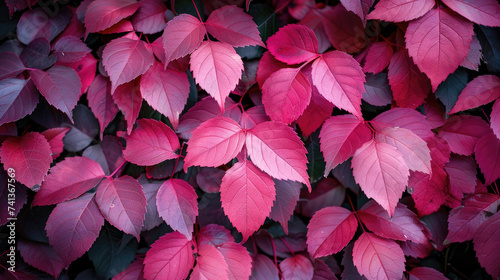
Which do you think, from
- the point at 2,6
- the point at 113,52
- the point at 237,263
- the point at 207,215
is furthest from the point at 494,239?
the point at 2,6

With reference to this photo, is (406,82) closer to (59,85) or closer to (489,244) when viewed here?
(489,244)

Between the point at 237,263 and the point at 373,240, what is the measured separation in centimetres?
36

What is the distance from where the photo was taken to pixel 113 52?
76 centimetres

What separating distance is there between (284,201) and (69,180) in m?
0.57

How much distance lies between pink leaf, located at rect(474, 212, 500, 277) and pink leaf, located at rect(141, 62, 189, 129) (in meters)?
0.83

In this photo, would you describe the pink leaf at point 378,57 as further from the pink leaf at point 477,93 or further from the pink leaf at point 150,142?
the pink leaf at point 150,142

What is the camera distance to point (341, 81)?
730 mm

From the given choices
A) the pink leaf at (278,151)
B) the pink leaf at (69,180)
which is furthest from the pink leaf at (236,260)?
the pink leaf at (69,180)

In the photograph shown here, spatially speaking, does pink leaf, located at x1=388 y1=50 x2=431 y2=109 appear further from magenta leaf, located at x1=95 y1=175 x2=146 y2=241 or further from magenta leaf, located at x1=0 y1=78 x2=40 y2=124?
magenta leaf, located at x1=0 y1=78 x2=40 y2=124

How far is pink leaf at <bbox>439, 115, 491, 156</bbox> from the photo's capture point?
834 millimetres

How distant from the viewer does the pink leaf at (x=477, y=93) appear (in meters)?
0.80

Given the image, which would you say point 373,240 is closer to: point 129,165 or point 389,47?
point 389,47

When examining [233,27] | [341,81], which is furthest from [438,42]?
[233,27]

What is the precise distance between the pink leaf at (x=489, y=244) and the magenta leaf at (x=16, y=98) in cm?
118
